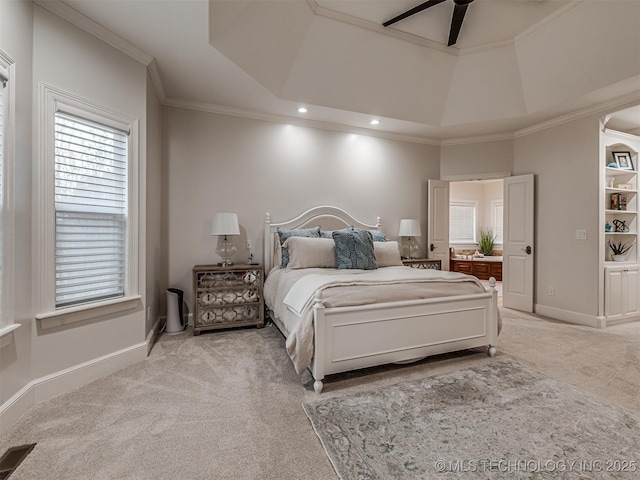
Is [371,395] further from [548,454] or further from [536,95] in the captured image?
[536,95]

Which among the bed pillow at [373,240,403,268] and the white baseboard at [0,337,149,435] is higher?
the bed pillow at [373,240,403,268]

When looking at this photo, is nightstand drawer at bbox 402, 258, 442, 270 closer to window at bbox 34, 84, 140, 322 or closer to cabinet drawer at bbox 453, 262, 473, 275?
cabinet drawer at bbox 453, 262, 473, 275

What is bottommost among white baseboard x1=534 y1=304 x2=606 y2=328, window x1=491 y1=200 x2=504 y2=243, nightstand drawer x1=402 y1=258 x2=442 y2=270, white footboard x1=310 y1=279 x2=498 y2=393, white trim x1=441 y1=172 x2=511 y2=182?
white baseboard x1=534 y1=304 x2=606 y2=328

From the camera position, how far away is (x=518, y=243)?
4.68 meters

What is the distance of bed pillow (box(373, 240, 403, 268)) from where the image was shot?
385cm

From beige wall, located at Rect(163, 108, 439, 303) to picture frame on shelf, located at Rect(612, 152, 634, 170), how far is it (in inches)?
98.5

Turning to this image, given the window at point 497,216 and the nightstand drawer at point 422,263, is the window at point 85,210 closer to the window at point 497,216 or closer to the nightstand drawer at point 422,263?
the nightstand drawer at point 422,263

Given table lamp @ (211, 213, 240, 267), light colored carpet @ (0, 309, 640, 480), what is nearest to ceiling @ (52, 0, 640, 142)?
table lamp @ (211, 213, 240, 267)

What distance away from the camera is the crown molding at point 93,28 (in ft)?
7.06

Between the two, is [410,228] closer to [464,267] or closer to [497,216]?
[464,267]

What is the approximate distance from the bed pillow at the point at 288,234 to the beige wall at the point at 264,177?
16.4 inches

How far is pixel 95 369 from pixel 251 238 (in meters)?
2.16

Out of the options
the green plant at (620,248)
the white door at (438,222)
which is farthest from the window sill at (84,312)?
the green plant at (620,248)

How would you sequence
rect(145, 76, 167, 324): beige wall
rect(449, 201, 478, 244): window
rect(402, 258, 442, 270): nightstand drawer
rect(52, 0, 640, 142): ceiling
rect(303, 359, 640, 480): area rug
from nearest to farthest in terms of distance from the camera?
rect(303, 359, 640, 480): area rug → rect(52, 0, 640, 142): ceiling → rect(145, 76, 167, 324): beige wall → rect(402, 258, 442, 270): nightstand drawer → rect(449, 201, 478, 244): window
